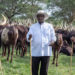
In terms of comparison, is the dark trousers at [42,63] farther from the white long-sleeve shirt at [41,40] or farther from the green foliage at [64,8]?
the green foliage at [64,8]

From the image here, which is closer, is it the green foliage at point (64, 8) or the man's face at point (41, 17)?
the man's face at point (41, 17)

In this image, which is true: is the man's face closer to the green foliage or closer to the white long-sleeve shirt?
the white long-sleeve shirt

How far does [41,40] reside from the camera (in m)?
5.54

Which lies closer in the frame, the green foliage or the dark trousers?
the dark trousers

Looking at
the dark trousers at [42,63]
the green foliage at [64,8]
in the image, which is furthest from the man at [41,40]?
the green foliage at [64,8]

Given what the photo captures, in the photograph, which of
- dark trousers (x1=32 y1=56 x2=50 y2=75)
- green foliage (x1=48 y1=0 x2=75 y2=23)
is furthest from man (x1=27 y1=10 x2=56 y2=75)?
green foliage (x1=48 y1=0 x2=75 y2=23)

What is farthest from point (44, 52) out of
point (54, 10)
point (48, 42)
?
point (54, 10)

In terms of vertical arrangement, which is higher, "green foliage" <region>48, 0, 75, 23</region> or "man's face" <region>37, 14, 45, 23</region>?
"green foliage" <region>48, 0, 75, 23</region>

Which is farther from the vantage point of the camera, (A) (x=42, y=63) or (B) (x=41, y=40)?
(A) (x=42, y=63)

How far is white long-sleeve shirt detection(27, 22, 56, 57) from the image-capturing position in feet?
18.2

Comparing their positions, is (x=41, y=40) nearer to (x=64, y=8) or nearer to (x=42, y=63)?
(x=42, y=63)

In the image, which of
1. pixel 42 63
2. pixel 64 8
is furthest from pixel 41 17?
pixel 64 8

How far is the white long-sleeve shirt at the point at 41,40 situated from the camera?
5555 millimetres

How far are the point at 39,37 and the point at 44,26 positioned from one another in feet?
1.15
